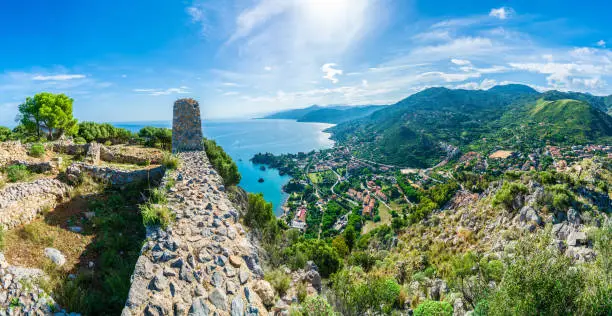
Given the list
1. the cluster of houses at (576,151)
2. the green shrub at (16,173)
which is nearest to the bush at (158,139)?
the green shrub at (16,173)

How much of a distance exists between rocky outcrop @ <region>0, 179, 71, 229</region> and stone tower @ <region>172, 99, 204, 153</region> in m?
4.09

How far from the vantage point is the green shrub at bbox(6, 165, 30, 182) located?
288 inches

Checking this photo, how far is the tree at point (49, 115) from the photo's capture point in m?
16.8

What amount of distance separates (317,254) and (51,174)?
40.5 ft

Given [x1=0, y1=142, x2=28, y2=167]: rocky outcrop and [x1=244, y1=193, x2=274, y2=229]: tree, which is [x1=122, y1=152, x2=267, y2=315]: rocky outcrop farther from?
[x1=0, y1=142, x2=28, y2=167]: rocky outcrop

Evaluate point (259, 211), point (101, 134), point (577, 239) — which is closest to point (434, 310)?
point (259, 211)

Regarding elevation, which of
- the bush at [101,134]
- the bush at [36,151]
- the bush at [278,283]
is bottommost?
the bush at [278,283]

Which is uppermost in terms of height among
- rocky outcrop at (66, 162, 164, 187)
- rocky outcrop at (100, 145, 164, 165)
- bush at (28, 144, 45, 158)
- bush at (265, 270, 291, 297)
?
bush at (28, 144, 45, 158)

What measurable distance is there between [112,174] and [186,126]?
3.60m

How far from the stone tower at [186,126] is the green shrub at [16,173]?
4365 millimetres

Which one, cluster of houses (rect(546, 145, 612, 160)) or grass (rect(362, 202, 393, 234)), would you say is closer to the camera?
grass (rect(362, 202, 393, 234))

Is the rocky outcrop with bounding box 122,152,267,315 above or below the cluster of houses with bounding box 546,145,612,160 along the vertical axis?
above

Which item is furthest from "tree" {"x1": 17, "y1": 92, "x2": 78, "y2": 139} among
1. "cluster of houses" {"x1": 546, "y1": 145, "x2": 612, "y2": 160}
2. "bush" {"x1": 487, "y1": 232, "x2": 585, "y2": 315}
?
"cluster of houses" {"x1": 546, "y1": 145, "x2": 612, "y2": 160}

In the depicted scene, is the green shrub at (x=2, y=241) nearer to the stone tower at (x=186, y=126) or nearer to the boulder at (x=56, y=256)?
the boulder at (x=56, y=256)
